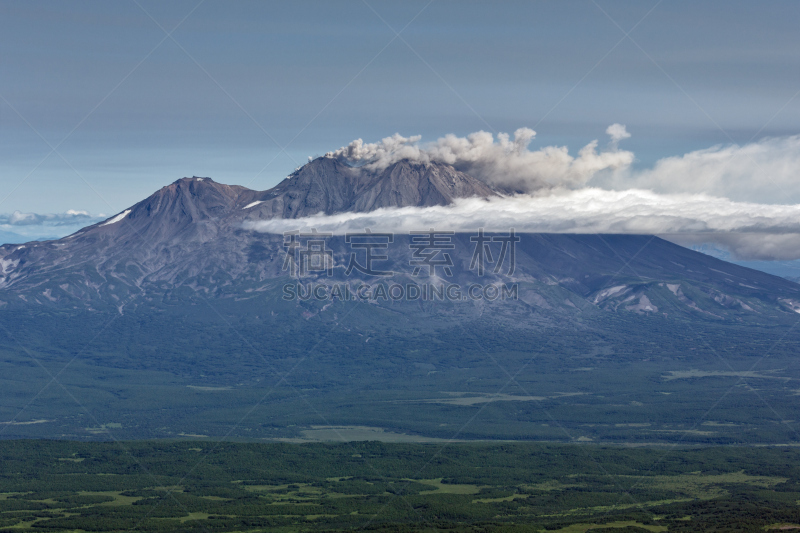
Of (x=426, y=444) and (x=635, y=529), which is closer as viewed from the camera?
(x=635, y=529)

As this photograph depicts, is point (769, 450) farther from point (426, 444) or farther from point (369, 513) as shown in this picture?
point (369, 513)

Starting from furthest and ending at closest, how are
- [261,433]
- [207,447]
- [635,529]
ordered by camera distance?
[261,433]
[207,447]
[635,529]

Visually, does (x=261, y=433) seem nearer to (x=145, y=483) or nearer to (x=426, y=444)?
(x=426, y=444)

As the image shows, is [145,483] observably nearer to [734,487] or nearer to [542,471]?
[542,471]

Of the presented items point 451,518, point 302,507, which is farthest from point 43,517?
point 451,518

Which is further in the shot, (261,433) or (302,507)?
(261,433)

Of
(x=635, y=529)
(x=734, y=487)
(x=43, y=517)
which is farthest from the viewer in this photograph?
(x=734, y=487)

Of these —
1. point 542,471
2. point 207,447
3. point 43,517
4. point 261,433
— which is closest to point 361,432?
point 261,433

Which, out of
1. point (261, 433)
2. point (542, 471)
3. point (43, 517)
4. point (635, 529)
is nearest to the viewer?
point (635, 529)

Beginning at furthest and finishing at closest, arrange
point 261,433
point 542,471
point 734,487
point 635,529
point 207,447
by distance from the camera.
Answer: point 261,433 → point 207,447 → point 542,471 → point 734,487 → point 635,529
